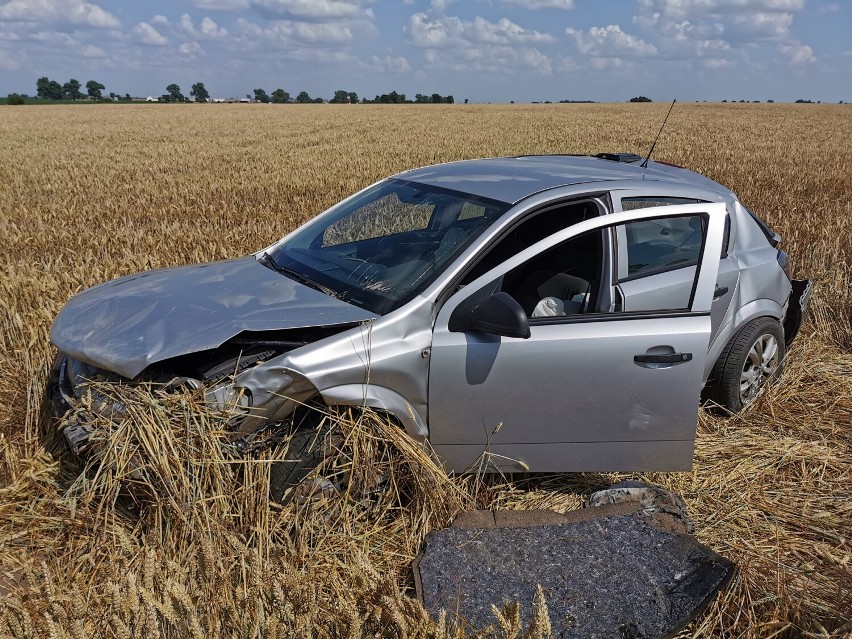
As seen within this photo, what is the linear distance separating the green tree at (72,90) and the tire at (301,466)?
5222 inches

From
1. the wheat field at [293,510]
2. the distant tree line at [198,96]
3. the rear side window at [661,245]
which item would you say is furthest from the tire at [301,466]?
the distant tree line at [198,96]

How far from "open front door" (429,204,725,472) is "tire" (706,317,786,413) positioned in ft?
3.68

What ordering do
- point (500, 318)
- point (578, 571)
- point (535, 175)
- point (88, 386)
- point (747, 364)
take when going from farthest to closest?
1. point (747, 364)
2. point (535, 175)
3. point (88, 386)
4. point (500, 318)
5. point (578, 571)

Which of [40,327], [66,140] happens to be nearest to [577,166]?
[40,327]

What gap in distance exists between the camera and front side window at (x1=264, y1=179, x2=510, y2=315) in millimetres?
3521

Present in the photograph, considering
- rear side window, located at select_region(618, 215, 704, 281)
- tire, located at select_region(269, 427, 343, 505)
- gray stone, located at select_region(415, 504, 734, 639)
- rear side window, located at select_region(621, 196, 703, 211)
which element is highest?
rear side window, located at select_region(621, 196, 703, 211)

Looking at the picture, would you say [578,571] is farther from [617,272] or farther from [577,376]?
[617,272]

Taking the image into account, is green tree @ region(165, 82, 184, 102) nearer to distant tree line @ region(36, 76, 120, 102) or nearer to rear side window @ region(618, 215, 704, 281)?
distant tree line @ region(36, 76, 120, 102)

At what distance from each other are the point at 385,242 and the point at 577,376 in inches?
54.6

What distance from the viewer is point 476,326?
10.7ft

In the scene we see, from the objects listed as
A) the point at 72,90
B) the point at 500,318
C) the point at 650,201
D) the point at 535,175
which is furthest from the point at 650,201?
the point at 72,90

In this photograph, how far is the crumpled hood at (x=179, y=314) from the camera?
123 inches

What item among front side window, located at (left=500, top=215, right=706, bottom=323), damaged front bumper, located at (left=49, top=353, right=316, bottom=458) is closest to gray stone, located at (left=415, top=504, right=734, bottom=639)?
damaged front bumper, located at (left=49, top=353, right=316, bottom=458)

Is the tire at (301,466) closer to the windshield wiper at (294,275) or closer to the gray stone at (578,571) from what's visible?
the gray stone at (578,571)
